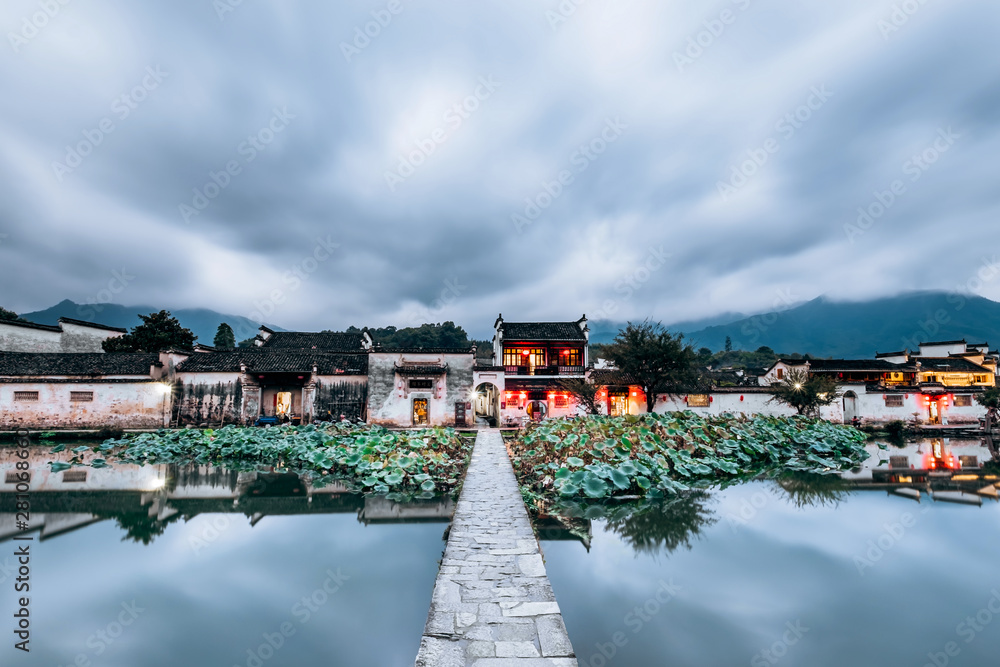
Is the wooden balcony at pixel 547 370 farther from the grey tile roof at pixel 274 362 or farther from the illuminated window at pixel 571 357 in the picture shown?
the grey tile roof at pixel 274 362

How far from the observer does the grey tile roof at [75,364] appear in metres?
18.0

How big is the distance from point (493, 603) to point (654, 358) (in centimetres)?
1754

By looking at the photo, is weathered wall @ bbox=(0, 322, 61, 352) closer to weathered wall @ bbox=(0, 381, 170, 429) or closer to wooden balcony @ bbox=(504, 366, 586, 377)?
weathered wall @ bbox=(0, 381, 170, 429)

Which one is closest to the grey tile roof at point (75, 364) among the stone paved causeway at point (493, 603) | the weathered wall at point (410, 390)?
the weathered wall at point (410, 390)

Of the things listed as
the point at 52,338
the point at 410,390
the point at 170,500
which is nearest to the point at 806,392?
the point at 410,390

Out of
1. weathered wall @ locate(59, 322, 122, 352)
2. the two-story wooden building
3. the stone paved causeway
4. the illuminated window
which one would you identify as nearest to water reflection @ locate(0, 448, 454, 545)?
the stone paved causeway

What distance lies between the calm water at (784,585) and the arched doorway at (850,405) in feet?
56.6

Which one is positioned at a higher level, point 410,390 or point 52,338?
point 52,338

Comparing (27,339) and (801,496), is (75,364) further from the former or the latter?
(801,496)

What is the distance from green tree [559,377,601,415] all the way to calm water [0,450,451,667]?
1352 cm

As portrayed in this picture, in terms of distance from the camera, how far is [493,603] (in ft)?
12.0

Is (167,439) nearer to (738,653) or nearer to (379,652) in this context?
(379,652)

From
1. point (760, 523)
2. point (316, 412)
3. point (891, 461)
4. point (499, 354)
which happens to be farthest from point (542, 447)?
point (499, 354)

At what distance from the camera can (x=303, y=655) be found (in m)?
3.44
